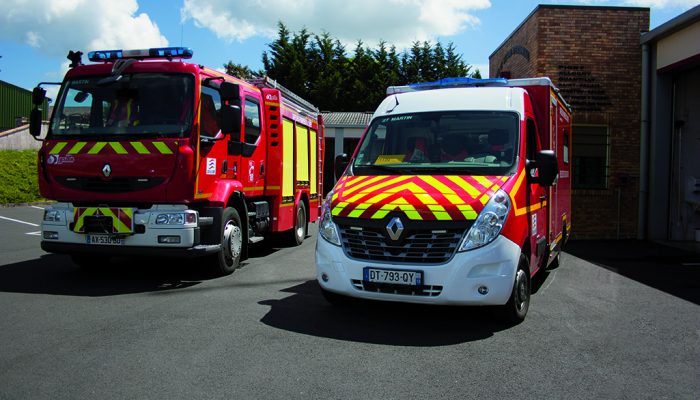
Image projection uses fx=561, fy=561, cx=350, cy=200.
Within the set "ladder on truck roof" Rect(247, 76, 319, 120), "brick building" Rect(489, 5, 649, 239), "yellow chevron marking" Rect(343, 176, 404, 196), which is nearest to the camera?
"yellow chevron marking" Rect(343, 176, 404, 196)

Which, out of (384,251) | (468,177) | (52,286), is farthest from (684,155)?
(52,286)

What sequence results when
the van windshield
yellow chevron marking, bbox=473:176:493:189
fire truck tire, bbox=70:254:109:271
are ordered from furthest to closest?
fire truck tire, bbox=70:254:109:271 → the van windshield → yellow chevron marking, bbox=473:176:493:189

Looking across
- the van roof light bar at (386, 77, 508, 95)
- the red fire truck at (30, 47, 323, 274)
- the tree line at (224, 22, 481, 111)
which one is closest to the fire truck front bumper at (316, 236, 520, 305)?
the van roof light bar at (386, 77, 508, 95)

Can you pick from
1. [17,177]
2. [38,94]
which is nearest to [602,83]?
[38,94]

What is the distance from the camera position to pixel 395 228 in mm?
5059

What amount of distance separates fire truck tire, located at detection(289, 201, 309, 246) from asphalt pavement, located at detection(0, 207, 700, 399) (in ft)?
10.9

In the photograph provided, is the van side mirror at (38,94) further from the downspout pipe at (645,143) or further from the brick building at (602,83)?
the downspout pipe at (645,143)

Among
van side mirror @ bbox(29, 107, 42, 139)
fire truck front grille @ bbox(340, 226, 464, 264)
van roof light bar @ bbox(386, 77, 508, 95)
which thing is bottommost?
fire truck front grille @ bbox(340, 226, 464, 264)

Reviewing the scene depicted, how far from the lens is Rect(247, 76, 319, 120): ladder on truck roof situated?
32.9 feet

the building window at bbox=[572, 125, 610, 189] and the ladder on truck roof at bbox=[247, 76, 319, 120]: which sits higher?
the ladder on truck roof at bbox=[247, 76, 319, 120]

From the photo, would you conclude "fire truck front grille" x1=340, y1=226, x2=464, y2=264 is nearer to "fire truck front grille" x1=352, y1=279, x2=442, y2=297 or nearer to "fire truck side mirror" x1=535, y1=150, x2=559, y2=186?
"fire truck front grille" x1=352, y1=279, x2=442, y2=297

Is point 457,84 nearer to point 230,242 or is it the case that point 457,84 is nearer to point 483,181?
point 483,181

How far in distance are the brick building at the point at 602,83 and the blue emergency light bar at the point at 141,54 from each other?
9.50 m

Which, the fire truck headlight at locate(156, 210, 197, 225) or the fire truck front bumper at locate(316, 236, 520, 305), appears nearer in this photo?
the fire truck front bumper at locate(316, 236, 520, 305)
